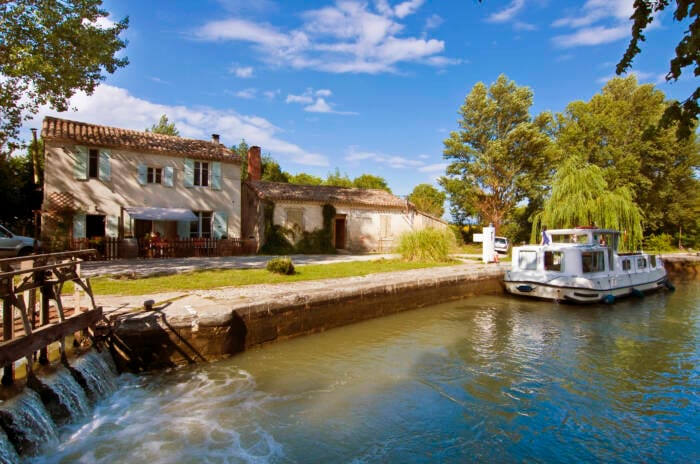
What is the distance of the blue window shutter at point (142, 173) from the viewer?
17.5 m

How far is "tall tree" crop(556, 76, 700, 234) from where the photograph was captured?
27500 mm

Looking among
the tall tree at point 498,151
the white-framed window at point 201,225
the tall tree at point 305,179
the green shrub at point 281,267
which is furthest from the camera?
the tall tree at point 305,179

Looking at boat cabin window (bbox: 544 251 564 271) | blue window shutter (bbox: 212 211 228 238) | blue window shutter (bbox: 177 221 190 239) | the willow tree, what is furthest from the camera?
blue window shutter (bbox: 212 211 228 238)

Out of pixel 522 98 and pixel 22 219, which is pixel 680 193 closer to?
pixel 522 98

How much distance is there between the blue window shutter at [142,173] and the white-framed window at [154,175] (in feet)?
0.52

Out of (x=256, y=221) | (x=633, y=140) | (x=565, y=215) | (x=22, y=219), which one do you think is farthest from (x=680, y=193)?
(x=22, y=219)

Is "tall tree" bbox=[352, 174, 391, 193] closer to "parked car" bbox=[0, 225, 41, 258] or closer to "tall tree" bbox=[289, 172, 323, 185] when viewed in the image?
"tall tree" bbox=[289, 172, 323, 185]

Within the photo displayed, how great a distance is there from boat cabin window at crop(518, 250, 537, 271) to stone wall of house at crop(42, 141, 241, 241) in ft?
42.9

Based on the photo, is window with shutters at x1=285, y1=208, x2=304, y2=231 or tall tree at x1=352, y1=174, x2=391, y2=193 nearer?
window with shutters at x1=285, y1=208, x2=304, y2=231

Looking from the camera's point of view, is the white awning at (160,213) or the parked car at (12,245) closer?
the parked car at (12,245)

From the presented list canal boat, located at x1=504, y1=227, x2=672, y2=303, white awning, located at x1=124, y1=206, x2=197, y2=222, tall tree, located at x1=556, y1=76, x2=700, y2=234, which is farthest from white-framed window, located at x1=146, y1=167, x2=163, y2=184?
tall tree, located at x1=556, y1=76, x2=700, y2=234

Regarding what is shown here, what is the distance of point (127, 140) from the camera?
17.5 metres

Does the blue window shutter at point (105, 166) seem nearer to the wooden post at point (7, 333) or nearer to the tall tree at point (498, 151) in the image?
the wooden post at point (7, 333)

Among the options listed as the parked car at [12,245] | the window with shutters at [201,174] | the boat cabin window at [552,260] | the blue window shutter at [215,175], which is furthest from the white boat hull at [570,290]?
the parked car at [12,245]
